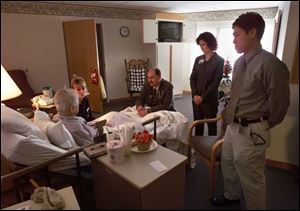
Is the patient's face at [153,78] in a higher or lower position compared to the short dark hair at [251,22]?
lower

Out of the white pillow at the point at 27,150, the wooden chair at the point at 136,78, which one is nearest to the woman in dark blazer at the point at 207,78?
the white pillow at the point at 27,150

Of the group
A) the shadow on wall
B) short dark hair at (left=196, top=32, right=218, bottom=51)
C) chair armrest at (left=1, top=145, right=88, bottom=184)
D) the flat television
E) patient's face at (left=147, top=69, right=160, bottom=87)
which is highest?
the flat television

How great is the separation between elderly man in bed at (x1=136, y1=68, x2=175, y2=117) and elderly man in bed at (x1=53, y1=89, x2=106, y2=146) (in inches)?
22.6

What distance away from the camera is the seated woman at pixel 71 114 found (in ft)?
3.91

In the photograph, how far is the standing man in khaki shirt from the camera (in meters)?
0.77

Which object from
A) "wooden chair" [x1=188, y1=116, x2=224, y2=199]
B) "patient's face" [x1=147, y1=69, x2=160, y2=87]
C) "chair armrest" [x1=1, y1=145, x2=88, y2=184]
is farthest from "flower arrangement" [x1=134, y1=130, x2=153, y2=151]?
"patient's face" [x1=147, y1=69, x2=160, y2=87]

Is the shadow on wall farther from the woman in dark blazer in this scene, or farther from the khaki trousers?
the woman in dark blazer

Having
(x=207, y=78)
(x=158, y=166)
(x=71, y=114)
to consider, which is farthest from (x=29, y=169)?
(x=207, y=78)

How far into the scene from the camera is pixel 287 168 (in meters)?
0.42

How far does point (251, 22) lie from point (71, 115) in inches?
39.6

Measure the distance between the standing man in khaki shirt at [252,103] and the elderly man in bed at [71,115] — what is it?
2.44 feet

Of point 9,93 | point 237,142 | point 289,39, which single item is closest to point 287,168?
point 289,39

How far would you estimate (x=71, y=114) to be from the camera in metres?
1.24

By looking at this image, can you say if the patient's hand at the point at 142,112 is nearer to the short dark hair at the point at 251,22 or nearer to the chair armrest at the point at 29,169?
the chair armrest at the point at 29,169
